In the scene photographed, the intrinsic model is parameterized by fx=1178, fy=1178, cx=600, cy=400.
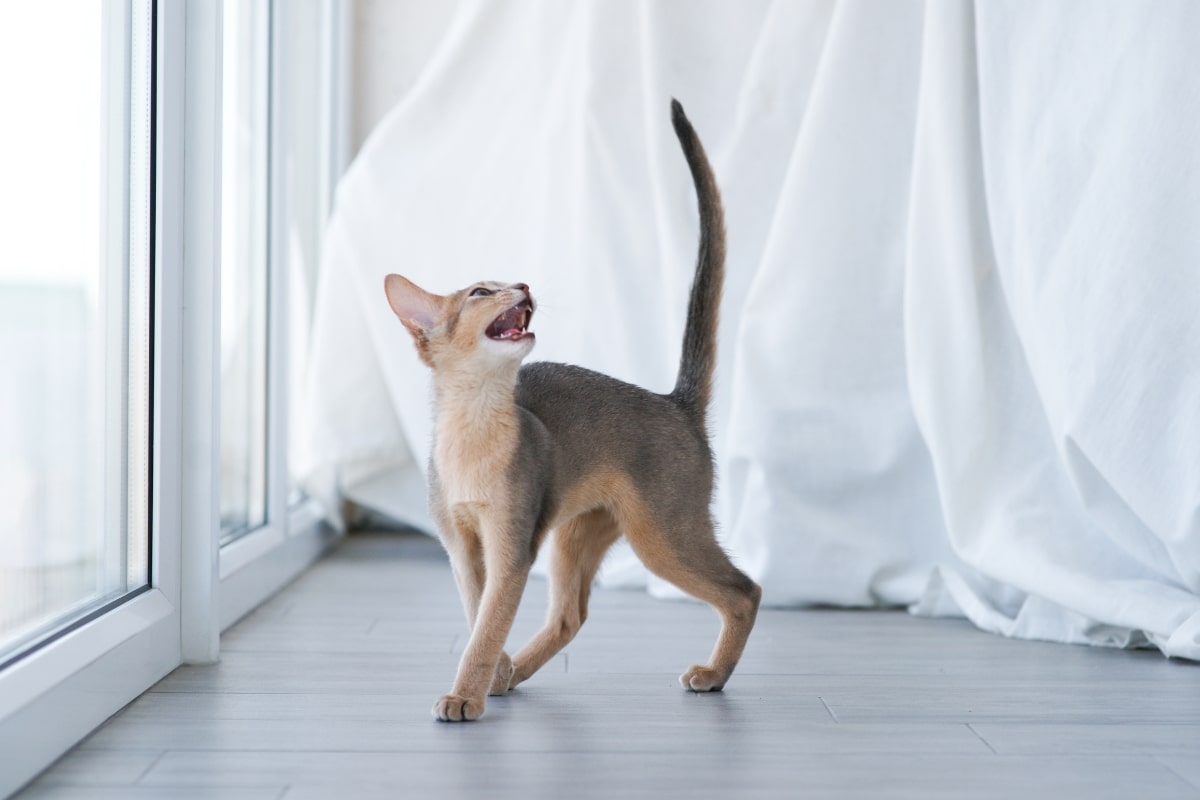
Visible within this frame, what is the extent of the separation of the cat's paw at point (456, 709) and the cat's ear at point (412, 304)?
17.9 inches

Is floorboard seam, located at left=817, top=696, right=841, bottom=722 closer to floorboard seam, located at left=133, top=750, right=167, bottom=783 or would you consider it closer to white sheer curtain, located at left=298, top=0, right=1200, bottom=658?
white sheer curtain, located at left=298, top=0, right=1200, bottom=658

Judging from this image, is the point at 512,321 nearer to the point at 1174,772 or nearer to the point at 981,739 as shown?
the point at 981,739

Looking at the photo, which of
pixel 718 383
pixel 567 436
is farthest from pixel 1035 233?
pixel 567 436

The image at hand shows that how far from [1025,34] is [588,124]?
2.94 ft

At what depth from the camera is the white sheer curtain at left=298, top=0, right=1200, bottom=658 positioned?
1.83 meters

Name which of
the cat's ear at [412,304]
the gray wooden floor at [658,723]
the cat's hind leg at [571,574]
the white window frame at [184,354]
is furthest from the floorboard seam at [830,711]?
the white window frame at [184,354]

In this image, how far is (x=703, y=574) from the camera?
152 centimetres

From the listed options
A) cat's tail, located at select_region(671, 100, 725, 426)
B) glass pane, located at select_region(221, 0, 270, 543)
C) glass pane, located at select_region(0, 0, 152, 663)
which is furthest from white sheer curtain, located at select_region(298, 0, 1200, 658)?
glass pane, located at select_region(0, 0, 152, 663)

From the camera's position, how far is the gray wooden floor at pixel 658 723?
1169 millimetres

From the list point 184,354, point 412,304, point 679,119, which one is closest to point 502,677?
point 412,304

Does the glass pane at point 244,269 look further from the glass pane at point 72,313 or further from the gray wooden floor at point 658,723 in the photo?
the glass pane at point 72,313

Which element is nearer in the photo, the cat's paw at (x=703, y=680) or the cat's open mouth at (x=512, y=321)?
the cat's open mouth at (x=512, y=321)

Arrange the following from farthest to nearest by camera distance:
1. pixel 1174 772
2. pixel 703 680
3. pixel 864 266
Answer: pixel 864 266 < pixel 703 680 < pixel 1174 772

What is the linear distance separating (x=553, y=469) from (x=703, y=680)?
0.34 metres
